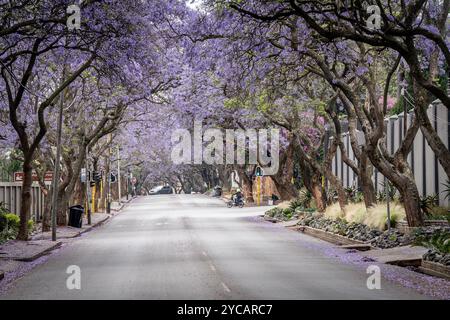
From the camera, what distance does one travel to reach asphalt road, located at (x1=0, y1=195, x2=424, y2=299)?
586 inches

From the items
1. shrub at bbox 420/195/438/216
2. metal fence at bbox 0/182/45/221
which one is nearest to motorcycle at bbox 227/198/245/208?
metal fence at bbox 0/182/45/221

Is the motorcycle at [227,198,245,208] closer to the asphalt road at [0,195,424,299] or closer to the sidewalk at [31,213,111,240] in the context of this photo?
the sidewalk at [31,213,111,240]

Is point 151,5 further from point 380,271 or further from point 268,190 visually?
point 268,190

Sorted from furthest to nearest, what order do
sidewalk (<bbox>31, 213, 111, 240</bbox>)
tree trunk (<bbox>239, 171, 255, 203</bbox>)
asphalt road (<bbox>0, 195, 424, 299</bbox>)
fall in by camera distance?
tree trunk (<bbox>239, 171, 255, 203</bbox>), sidewalk (<bbox>31, 213, 111, 240</bbox>), asphalt road (<bbox>0, 195, 424, 299</bbox>)

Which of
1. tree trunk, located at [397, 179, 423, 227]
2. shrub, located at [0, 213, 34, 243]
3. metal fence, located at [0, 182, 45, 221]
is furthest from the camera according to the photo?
metal fence, located at [0, 182, 45, 221]

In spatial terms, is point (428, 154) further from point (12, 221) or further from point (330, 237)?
point (12, 221)

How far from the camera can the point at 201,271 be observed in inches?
737

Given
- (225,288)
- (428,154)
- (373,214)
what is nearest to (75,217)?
(373,214)

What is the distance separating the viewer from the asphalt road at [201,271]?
1489cm

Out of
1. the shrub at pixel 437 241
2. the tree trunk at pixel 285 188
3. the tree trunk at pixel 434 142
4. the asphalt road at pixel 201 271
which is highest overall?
the tree trunk at pixel 434 142

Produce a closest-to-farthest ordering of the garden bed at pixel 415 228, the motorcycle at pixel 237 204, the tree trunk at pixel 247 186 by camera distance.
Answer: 1. the garden bed at pixel 415 228
2. the motorcycle at pixel 237 204
3. the tree trunk at pixel 247 186

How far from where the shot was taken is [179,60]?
3534cm

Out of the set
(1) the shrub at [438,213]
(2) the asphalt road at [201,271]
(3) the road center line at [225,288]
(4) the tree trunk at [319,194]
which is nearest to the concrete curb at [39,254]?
(2) the asphalt road at [201,271]

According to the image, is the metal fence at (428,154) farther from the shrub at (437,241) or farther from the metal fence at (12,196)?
the metal fence at (12,196)
